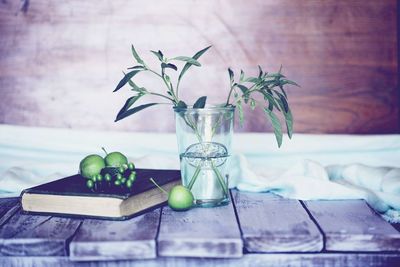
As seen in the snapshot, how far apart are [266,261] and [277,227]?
0.06 m

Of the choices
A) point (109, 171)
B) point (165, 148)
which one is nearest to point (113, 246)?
point (109, 171)

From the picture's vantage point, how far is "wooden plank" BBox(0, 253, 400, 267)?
0.75 metres

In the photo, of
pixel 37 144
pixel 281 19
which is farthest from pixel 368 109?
pixel 37 144

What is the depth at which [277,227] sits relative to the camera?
2.60ft

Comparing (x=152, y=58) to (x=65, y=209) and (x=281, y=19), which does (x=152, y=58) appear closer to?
(x=281, y=19)

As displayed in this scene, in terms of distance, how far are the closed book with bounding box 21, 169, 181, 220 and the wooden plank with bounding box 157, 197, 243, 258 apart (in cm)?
7

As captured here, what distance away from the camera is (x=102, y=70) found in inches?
62.1

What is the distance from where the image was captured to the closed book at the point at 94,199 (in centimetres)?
85

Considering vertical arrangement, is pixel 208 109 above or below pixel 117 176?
above

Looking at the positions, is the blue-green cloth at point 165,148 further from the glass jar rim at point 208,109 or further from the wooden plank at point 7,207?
the glass jar rim at point 208,109

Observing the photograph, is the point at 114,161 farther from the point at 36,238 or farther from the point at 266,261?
the point at 266,261

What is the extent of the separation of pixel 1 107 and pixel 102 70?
0.35 meters

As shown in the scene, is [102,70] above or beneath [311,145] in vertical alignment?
above

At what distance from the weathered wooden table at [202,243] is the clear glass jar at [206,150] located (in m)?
0.14
